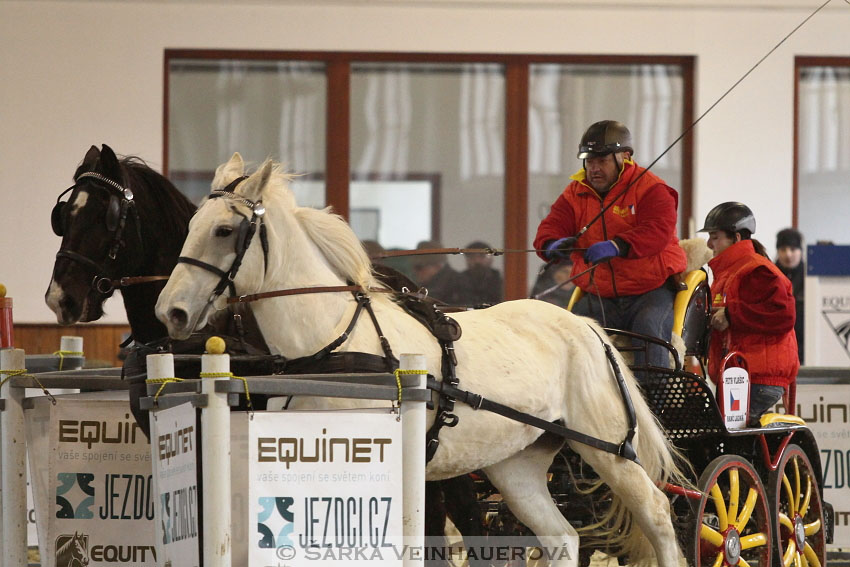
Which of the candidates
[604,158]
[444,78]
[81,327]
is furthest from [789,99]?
[81,327]

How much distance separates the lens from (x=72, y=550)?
425 cm

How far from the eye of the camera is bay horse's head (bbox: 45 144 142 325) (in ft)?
14.9

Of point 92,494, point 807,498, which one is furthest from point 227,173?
point 807,498

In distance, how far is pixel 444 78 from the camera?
10.6m

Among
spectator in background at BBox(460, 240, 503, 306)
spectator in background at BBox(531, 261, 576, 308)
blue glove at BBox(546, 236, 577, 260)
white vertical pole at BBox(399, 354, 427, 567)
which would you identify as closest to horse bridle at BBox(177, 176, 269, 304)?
white vertical pole at BBox(399, 354, 427, 567)

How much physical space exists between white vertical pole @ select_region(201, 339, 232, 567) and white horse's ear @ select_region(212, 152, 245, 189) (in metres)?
1.14

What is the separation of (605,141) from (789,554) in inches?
80.1

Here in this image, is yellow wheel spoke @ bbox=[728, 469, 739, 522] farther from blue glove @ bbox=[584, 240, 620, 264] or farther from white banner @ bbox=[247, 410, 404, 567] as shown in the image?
white banner @ bbox=[247, 410, 404, 567]

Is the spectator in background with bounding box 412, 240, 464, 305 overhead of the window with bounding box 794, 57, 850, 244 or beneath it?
beneath

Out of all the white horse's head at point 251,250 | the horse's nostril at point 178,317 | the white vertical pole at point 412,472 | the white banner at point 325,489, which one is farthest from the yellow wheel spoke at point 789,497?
the horse's nostril at point 178,317

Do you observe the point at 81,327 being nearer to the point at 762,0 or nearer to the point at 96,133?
the point at 96,133

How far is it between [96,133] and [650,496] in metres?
6.77

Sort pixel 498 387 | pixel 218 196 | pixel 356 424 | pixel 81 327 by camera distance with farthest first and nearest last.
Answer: pixel 81 327
pixel 498 387
pixel 218 196
pixel 356 424

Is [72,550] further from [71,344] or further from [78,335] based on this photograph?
[78,335]
